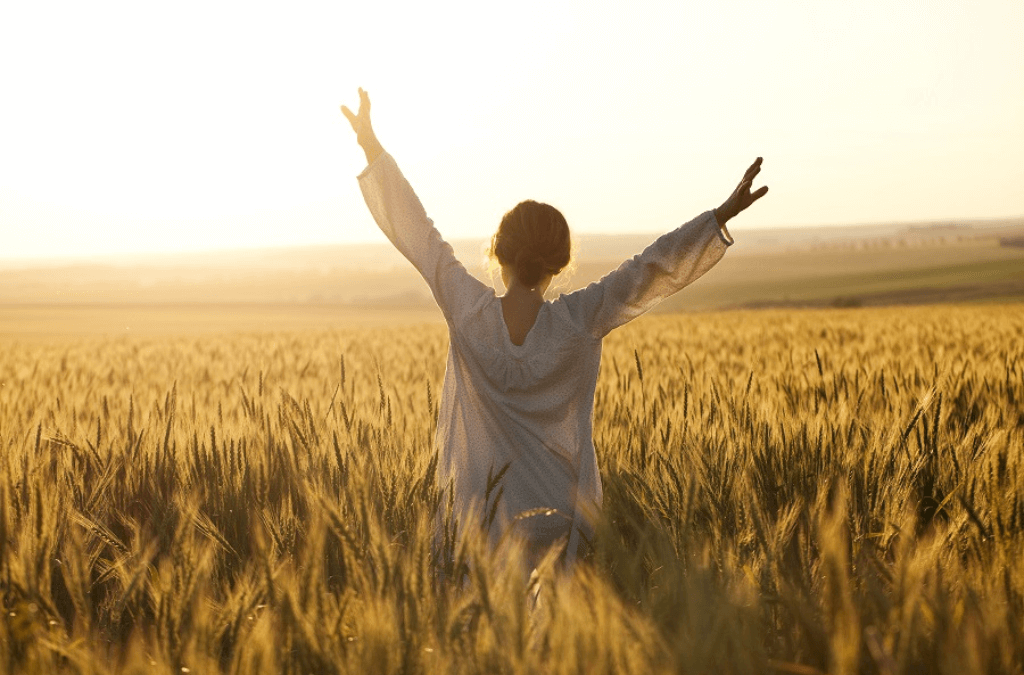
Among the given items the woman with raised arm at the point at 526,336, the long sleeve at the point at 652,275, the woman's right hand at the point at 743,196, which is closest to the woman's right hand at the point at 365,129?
the woman with raised arm at the point at 526,336

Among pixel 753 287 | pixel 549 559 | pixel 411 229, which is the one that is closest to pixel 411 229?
pixel 411 229

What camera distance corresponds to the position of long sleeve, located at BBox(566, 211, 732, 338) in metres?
2.72

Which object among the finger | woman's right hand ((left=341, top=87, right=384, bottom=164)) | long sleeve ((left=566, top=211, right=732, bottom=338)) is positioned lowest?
long sleeve ((left=566, top=211, right=732, bottom=338))

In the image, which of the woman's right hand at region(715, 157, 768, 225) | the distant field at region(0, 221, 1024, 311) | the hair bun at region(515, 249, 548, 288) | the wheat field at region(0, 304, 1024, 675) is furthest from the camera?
the distant field at region(0, 221, 1024, 311)

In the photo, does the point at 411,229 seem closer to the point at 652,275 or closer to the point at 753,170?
the point at 652,275

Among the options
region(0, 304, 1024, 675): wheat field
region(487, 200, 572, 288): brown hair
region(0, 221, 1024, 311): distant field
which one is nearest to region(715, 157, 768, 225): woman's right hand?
region(487, 200, 572, 288): brown hair

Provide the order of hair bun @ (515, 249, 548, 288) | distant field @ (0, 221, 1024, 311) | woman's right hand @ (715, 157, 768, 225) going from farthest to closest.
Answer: distant field @ (0, 221, 1024, 311)
hair bun @ (515, 249, 548, 288)
woman's right hand @ (715, 157, 768, 225)

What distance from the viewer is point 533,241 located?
110 inches

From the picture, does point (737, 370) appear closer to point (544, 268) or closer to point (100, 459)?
point (544, 268)

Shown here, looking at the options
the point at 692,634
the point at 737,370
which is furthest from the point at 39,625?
the point at 737,370

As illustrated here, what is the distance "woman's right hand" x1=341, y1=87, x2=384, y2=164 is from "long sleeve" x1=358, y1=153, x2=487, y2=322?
4 centimetres

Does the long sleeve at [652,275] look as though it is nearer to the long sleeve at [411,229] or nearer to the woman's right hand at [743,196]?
the woman's right hand at [743,196]

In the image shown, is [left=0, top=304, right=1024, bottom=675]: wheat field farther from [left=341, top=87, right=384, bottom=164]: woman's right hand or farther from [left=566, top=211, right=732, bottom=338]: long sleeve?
[left=341, top=87, right=384, bottom=164]: woman's right hand

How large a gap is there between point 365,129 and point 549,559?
1.87 metres
